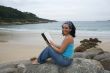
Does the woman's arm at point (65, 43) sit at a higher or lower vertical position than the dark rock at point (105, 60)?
higher

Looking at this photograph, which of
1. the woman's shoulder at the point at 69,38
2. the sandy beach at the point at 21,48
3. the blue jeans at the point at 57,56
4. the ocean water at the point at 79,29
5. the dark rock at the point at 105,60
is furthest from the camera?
the ocean water at the point at 79,29

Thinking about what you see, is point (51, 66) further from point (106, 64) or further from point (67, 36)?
point (106, 64)

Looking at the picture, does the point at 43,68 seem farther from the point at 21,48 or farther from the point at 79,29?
the point at 79,29

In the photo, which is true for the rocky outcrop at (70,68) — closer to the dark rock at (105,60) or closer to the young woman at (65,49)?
the young woman at (65,49)

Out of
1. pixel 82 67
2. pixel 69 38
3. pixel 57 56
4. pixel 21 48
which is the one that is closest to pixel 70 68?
pixel 82 67

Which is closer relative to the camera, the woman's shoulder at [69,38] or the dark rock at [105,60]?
the woman's shoulder at [69,38]

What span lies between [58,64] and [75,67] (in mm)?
452

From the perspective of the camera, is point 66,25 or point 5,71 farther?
point 5,71

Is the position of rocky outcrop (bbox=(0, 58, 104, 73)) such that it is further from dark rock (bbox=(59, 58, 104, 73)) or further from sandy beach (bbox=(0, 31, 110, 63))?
sandy beach (bbox=(0, 31, 110, 63))

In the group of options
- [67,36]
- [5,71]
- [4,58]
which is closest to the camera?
[67,36]

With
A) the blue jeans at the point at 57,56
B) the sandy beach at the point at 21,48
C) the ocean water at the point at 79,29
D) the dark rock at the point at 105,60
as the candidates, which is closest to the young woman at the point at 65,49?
the blue jeans at the point at 57,56

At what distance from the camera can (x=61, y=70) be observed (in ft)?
23.5

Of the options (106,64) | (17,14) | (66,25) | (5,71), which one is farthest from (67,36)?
(17,14)

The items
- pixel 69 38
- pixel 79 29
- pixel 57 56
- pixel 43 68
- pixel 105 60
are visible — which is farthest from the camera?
pixel 79 29
